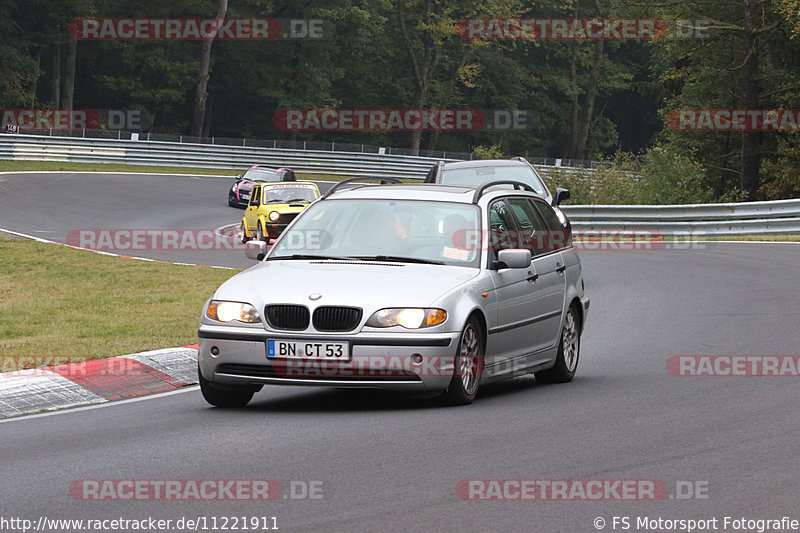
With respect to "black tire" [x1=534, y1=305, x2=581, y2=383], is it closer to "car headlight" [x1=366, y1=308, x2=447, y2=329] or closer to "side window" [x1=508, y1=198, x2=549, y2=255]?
"side window" [x1=508, y1=198, x2=549, y2=255]

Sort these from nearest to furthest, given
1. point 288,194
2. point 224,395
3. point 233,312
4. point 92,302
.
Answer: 1. point 233,312
2. point 224,395
3. point 92,302
4. point 288,194

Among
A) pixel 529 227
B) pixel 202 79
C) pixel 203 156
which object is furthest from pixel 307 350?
pixel 202 79

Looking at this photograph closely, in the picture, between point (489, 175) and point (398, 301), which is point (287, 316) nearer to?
point (398, 301)

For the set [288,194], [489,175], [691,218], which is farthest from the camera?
[288,194]

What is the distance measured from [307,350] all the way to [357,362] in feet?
1.15

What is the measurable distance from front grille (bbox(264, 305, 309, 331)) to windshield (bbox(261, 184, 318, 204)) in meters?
22.6

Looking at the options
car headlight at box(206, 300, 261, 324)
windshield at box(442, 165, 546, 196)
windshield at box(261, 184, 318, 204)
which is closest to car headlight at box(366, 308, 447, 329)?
car headlight at box(206, 300, 261, 324)

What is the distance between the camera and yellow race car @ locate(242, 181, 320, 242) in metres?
30.6

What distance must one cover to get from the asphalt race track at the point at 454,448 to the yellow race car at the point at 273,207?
17.8 metres

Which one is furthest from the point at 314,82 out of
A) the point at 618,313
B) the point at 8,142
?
the point at 618,313

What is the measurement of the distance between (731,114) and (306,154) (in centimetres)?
3332

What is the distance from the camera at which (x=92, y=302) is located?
16938 mm

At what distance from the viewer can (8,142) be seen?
56125 mm

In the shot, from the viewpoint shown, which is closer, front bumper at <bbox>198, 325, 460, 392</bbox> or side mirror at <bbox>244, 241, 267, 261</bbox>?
front bumper at <bbox>198, 325, 460, 392</bbox>
